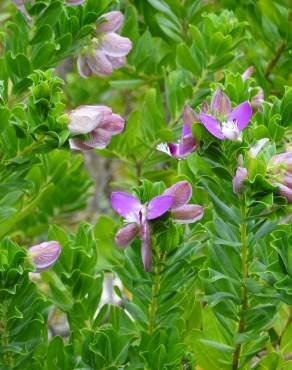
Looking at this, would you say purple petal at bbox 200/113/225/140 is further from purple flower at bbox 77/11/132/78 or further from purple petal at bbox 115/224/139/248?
purple flower at bbox 77/11/132/78

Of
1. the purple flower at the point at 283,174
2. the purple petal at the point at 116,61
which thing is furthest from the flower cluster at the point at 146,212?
the purple petal at the point at 116,61

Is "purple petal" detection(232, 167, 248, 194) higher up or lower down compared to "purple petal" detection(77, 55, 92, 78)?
higher up

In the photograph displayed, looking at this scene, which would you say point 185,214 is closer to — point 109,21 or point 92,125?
point 92,125

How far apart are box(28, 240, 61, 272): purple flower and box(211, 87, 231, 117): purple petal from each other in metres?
0.25

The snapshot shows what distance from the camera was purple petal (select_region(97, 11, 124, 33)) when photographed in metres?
1.20

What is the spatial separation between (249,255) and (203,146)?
0.16m

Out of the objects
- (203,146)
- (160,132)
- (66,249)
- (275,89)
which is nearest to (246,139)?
(203,146)

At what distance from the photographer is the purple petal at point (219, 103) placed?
941 mm

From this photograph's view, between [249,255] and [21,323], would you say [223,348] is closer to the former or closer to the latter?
[249,255]

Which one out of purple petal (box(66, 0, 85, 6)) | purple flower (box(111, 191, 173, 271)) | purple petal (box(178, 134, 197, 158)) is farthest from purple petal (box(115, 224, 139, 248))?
purple petal (box(66, 0, 85, 6))

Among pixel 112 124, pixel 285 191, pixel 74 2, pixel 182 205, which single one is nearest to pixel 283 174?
→ pixel 285 191

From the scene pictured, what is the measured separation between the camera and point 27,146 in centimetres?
106

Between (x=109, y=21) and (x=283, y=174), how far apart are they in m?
0.43

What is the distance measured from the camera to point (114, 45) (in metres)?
1.25
